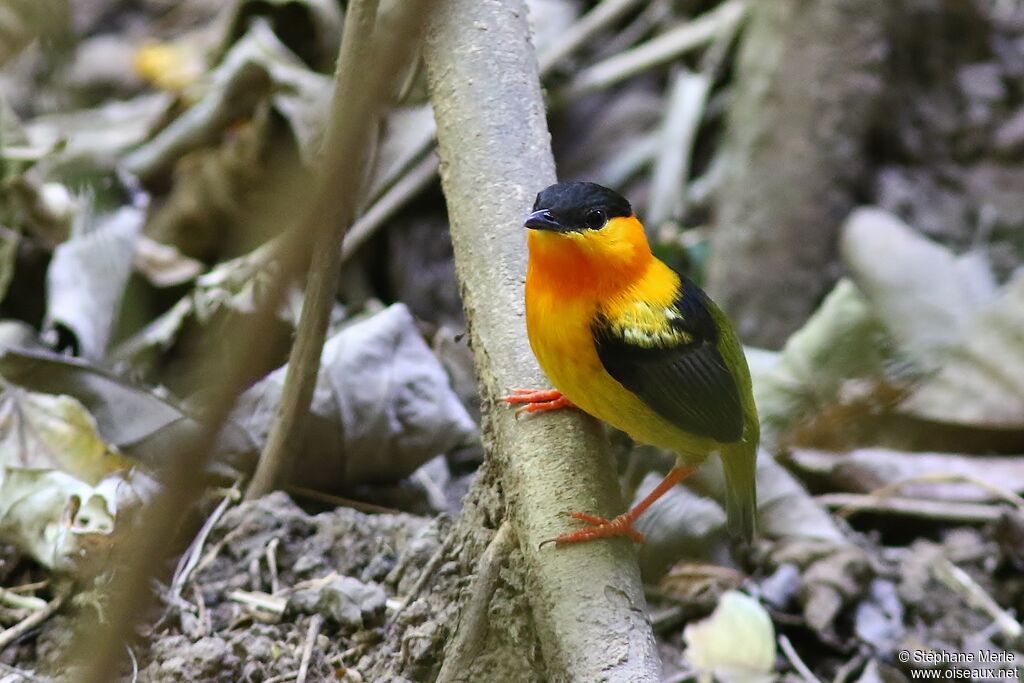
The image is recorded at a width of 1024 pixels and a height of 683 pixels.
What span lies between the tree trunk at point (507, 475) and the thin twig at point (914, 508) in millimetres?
1998

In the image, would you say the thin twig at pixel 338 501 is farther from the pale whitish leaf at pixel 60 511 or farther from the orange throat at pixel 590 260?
the orange throat at pixel 590 260

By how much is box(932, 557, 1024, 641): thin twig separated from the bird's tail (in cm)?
100

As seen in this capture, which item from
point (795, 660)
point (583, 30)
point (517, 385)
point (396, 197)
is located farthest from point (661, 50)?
point (517, 385)

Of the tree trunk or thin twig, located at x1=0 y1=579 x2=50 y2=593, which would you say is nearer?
the tree trunk

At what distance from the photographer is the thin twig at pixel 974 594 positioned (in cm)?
381

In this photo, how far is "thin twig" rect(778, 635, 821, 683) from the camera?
3561 mm

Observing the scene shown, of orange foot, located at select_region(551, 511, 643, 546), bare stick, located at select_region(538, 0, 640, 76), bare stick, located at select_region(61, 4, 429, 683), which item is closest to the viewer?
bare stick, located at select_region(61, 4, 429, 683)

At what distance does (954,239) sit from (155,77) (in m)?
5.22

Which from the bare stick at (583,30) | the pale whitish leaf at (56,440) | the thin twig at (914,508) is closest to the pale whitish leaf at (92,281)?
the pale whitish leaf at (56,440)

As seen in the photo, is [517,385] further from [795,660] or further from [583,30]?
[583,30]

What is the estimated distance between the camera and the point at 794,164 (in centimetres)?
625

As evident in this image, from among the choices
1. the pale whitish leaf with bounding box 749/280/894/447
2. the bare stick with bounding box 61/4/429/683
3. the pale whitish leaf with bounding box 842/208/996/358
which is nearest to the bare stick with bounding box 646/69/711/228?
the pale whitish leaf with bounding box 842/208/996/358

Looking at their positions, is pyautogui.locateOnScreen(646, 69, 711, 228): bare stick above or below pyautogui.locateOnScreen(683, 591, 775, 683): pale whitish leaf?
above

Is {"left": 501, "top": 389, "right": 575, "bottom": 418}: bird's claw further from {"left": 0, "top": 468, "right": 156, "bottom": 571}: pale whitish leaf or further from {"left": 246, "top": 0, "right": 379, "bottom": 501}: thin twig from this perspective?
{"left": 0, "top": 468, "right": 156, "bottom": 571}: pale whitish leaf
